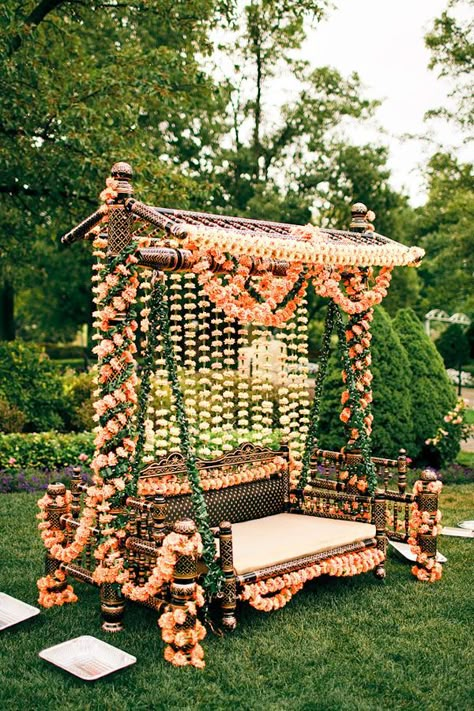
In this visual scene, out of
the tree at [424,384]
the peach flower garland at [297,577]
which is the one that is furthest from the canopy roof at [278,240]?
the tree at [424,384]

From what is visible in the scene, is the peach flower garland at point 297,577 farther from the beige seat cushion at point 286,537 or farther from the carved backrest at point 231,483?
the carved backrest at point 231,483

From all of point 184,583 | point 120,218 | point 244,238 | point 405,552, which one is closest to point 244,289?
point 244,238

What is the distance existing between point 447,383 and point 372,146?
1157cm

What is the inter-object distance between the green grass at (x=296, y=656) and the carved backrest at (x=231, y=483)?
2.69 ft

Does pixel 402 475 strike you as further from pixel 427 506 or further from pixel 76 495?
pixel 76 495

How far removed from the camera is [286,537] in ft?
19.1

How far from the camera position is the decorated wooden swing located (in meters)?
4.90

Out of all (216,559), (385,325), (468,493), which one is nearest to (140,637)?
(216,559)

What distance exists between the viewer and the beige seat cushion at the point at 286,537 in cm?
529

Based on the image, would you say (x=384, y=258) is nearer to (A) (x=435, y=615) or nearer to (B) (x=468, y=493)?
(A) (x=435, y=615)

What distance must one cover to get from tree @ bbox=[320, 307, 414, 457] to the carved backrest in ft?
10.3

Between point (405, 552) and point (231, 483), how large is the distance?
171 cm

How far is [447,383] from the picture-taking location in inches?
416

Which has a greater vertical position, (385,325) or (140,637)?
(385,325)
